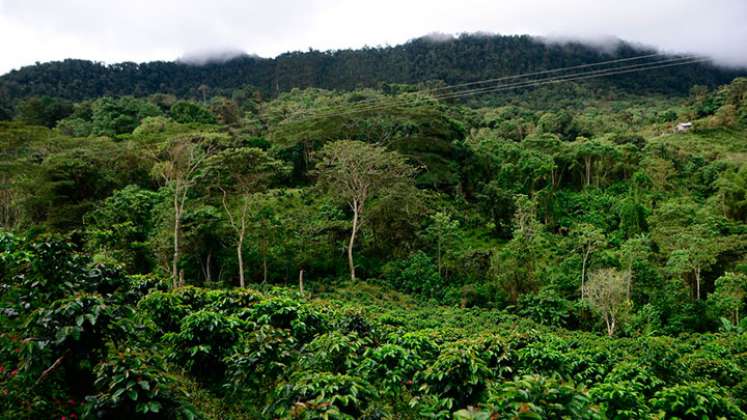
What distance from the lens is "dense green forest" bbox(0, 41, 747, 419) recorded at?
4309 millimetres

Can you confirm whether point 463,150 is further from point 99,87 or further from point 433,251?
point 99,87

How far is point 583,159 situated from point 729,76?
9795cm

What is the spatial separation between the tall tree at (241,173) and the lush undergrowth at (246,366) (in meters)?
11.7

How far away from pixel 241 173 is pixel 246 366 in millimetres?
15127

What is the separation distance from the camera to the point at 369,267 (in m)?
24.1

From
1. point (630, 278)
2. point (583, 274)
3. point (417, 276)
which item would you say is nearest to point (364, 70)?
point (417, 276)

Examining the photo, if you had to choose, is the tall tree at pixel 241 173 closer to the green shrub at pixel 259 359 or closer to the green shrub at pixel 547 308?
the green shrub at pixel 547 308

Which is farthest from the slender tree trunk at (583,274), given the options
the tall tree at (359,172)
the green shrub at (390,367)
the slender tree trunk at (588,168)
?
the green shrub at (390,367)

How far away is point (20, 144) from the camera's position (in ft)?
79.9

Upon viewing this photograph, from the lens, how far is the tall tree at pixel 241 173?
19453 millimetres

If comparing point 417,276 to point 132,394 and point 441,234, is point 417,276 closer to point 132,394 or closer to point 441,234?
point 441,234

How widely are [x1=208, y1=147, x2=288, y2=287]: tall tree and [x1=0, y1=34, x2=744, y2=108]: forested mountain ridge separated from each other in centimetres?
6327

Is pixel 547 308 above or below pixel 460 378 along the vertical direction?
below

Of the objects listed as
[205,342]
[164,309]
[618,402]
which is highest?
[164,309]
